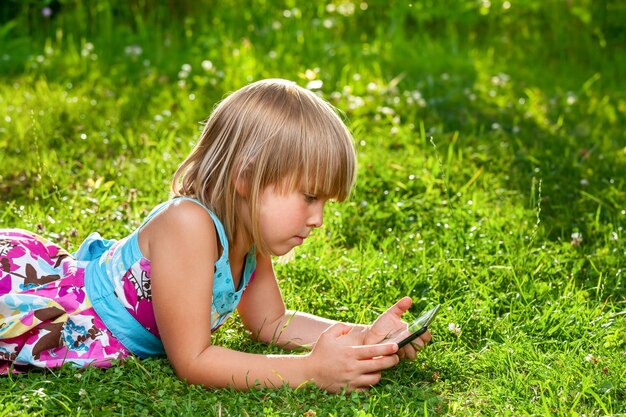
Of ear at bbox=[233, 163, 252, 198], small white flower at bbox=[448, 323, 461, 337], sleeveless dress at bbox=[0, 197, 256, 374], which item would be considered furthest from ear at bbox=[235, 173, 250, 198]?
small white flower at bbox=[448, 323, 461, 337]

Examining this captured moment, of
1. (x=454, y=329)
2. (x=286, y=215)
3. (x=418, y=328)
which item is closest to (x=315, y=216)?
(x=286, y=215)

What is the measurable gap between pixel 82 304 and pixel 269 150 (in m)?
0.75

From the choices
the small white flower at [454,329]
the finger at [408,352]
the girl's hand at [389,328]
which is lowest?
the small white flower at [454,329]

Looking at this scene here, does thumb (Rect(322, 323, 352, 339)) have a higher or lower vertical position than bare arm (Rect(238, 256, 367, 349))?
higher

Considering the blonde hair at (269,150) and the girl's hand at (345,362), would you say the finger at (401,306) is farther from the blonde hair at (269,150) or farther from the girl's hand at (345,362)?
the blonde hair at (269,150)

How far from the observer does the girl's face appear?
8.46 ft

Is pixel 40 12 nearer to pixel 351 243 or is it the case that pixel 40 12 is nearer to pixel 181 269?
pixel 351 243

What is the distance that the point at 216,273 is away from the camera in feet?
8.86

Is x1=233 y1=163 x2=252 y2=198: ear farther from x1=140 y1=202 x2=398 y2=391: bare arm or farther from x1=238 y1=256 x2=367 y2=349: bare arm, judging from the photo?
x1=238 y1=256 x2=367 y2=349: bare arm

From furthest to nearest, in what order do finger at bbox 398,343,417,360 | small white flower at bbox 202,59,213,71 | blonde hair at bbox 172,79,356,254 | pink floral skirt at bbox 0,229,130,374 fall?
small white flower at bbox 202,59,213,71, finger at bbox 398,343,417,360, pink floral skirt at bbox 0,229,130,374, blonde hair at bbox 172,79,356,254

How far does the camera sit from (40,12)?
6.27 metres

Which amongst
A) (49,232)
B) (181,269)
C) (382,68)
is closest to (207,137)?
(181,269)

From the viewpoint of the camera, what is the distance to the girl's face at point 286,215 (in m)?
2.58

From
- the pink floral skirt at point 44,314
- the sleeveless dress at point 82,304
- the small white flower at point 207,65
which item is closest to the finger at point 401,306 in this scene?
the sleeveless dress at point 82,304
